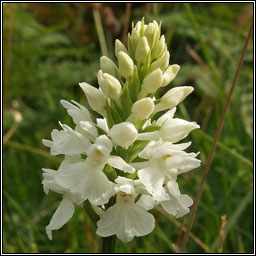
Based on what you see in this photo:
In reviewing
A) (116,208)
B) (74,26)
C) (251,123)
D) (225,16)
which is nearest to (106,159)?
(116,208)

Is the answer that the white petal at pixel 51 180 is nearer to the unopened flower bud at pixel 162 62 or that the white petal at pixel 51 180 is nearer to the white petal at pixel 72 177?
the white petal at pixel 72 177

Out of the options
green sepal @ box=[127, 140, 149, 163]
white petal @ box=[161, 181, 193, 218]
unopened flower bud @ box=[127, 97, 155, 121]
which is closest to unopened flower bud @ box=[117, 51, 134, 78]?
unopened flower bud @ box=[127, 97, 155, 121]

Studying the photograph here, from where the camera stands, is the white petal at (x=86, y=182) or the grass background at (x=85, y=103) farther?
the grass background at (x=85, y=103)

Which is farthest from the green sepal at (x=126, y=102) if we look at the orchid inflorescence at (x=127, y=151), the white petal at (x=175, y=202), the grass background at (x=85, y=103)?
the grass background at (x=85, y=103)

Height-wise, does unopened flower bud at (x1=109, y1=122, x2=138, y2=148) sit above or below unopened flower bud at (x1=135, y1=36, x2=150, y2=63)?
below

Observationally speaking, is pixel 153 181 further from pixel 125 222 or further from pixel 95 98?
pixel 95 98

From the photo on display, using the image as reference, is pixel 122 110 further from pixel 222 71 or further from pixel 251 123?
pixel 222 71

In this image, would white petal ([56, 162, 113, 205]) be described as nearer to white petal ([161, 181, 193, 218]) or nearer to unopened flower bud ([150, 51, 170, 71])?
white petal ([161, 181, 193, 218])
